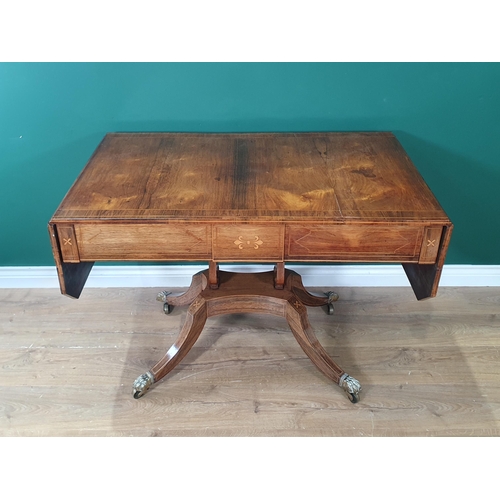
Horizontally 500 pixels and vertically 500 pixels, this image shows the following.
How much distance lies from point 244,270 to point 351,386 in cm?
69

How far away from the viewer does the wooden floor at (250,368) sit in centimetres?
175

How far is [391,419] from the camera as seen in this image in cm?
176

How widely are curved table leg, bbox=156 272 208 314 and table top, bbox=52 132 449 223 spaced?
0.46 meters

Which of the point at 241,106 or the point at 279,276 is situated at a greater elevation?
the point at 241,106

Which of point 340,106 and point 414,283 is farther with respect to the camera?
point 340,106

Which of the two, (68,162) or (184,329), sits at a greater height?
(68,162)

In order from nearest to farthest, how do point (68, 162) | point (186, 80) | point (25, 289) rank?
point (186, 80) < point (68, 162) < point (25, 289)

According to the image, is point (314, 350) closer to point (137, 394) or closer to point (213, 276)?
point (213, 276)

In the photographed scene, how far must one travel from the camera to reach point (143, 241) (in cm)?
152

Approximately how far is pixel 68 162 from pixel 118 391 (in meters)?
0.83

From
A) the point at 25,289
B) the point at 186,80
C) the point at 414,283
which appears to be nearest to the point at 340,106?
the point at 186,80

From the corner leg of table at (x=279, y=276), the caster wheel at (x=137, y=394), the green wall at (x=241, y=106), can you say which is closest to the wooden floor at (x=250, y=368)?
the caster wheel at (x=137, y=394)

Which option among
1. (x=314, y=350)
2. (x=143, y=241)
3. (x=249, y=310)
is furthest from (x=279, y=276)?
(x=143, y=241)
